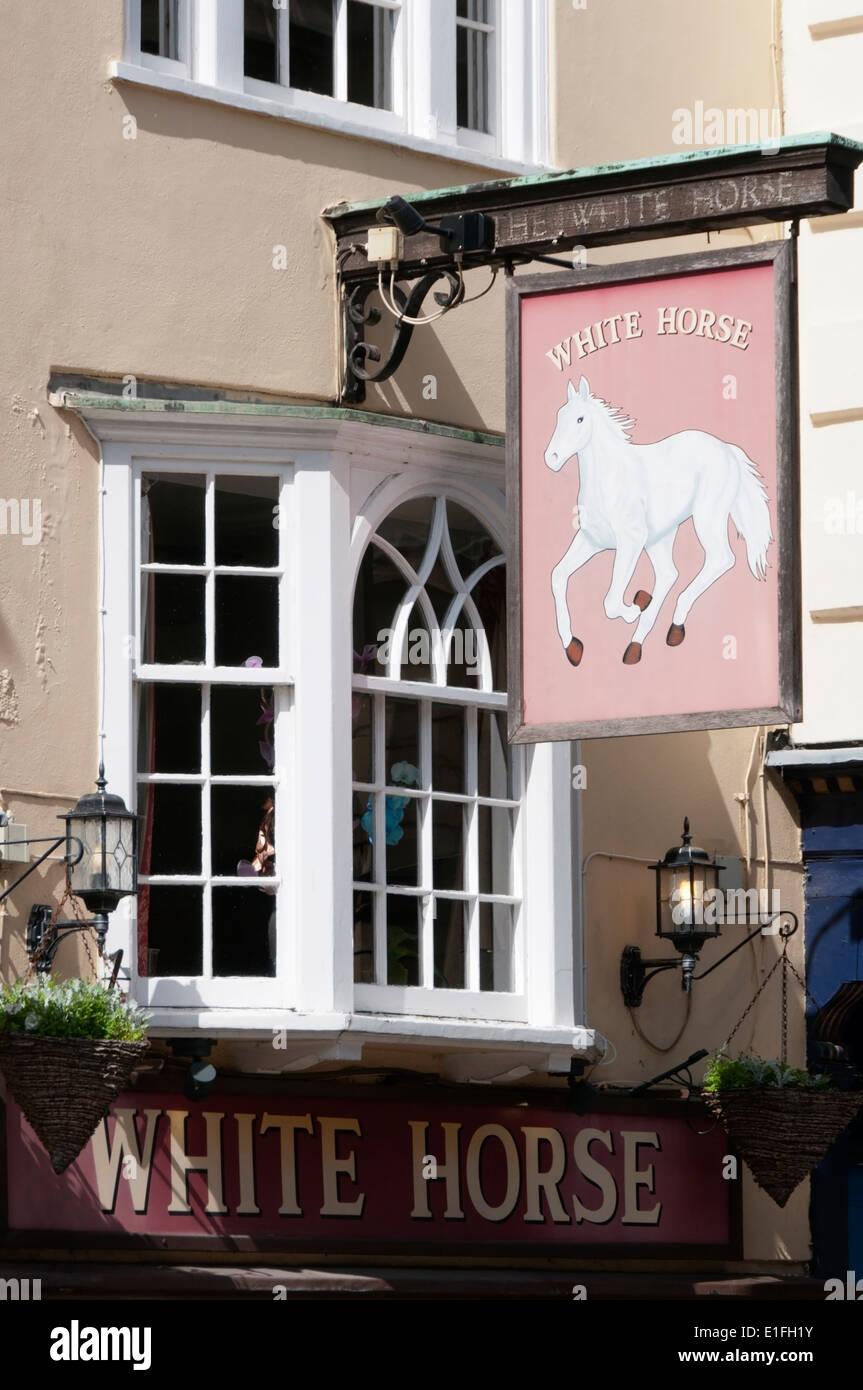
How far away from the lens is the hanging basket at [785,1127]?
11438mm

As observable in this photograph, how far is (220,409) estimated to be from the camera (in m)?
10.6

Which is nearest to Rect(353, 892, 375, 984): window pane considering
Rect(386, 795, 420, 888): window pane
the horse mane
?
Rect(386, 795, 420, 888): window pane

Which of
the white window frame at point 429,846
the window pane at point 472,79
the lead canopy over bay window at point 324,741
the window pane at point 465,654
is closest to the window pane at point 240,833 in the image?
the lead canopy over bay window at point 324,741

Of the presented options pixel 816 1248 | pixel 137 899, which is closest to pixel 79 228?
pixel 137 899

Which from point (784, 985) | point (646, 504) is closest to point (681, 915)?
point (784, 985)

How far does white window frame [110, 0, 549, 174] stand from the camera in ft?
36.5

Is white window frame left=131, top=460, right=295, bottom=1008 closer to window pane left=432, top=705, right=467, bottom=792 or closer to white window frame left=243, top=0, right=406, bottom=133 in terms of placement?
window pane left=432, top=705, right=467, bottom=792

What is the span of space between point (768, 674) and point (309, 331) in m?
2.77

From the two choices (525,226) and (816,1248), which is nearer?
(525,226)

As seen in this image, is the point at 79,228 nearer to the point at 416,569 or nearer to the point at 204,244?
the point at 204,244

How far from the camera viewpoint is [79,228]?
35.2 feet

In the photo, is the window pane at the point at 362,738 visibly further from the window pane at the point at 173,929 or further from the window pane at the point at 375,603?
the window pane at the point at 173,929

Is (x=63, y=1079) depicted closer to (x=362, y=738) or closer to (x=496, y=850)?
(x=362, y=738)

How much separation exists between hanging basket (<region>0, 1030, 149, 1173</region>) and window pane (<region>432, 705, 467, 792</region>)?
2325 millimetres
